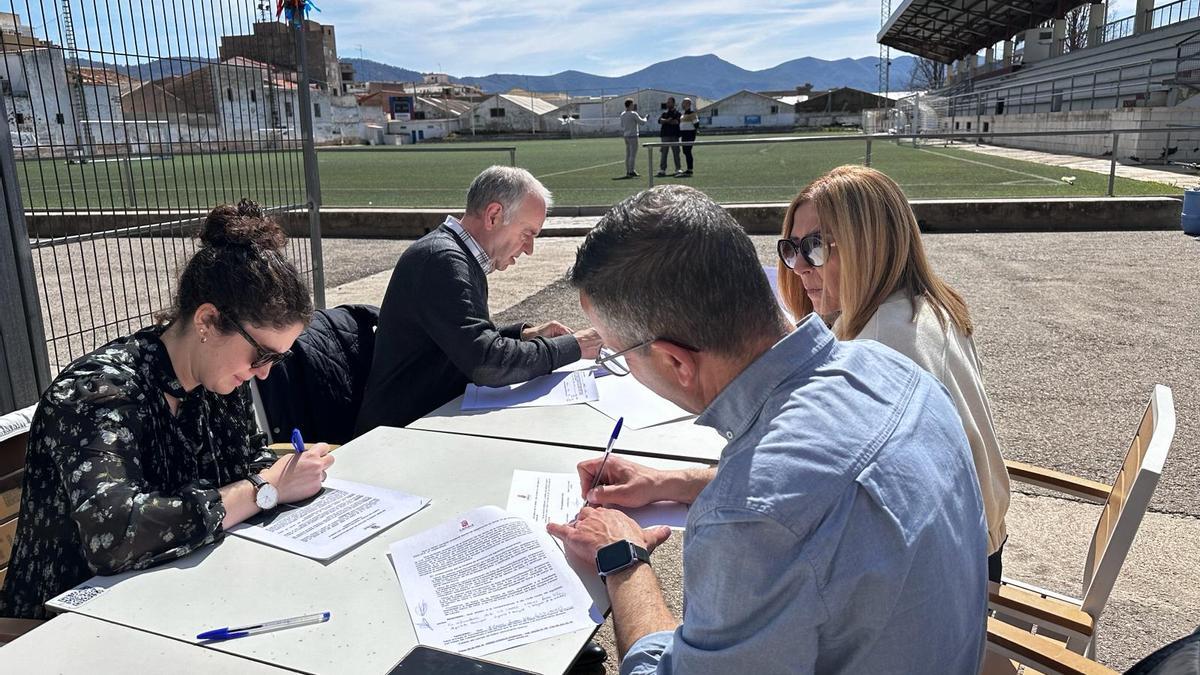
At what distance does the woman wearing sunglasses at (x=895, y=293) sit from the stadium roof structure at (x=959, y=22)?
51.6m

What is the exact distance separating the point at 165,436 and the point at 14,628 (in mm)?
513

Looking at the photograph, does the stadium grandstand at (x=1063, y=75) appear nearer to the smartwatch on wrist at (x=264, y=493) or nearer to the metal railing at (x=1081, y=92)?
the metal railing at (x=1081, y=92)

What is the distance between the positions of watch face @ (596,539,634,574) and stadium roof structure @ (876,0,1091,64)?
52786 millimetres

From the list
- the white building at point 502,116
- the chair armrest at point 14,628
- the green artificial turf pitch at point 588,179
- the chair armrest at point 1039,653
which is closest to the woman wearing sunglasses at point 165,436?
the chair armrest at point 14,628

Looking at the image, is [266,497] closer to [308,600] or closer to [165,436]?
[165,436]

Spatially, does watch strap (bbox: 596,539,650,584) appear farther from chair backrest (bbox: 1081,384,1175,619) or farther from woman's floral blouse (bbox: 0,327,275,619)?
chair backrest (bbox: 1081,384,1175,619)

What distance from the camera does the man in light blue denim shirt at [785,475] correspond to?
100 cm

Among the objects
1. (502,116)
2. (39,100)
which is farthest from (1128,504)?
(502,116)

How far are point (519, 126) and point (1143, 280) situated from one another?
266 feet

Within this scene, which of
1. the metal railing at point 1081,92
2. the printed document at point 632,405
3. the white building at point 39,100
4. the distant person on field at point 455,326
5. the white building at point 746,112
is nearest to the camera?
the printed document at point 632,405

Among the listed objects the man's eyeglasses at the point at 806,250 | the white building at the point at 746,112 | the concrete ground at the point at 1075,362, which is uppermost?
the white building at the point at 746,112

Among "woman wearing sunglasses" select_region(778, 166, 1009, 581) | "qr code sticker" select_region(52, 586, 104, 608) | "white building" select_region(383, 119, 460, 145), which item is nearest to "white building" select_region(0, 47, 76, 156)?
"qr code sticker" select_region(52, 586, 104, 608)

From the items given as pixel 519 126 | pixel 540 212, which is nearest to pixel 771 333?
pixel 540 212

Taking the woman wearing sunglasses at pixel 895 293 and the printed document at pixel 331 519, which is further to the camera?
the woman wearing sunglasses at pixel 895 293
